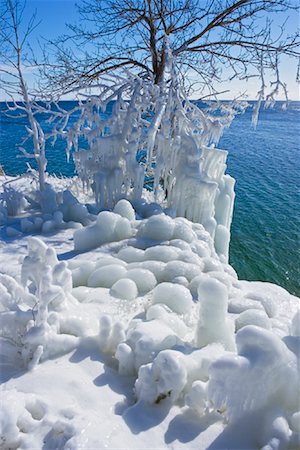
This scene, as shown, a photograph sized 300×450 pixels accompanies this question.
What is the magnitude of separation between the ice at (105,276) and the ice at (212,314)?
1049mm

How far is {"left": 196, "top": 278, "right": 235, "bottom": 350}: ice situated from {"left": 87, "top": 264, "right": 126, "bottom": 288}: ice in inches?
41.3

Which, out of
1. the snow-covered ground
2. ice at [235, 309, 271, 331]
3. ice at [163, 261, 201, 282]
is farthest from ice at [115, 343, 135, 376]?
ice at [163, 261, 201, 282]

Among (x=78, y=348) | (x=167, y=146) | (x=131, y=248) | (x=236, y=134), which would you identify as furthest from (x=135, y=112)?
(x=236, y=134)

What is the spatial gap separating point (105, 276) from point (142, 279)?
341mm

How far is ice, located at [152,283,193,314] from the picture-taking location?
2.65m

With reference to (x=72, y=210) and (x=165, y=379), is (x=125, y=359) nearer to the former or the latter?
(x=165, y=379)

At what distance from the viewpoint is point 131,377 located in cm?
200

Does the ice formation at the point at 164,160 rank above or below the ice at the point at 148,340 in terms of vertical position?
above

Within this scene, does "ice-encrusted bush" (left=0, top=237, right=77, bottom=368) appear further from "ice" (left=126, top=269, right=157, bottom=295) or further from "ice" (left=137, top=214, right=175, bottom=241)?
"ice" (left=137, top=214, right=175, bottom=241)

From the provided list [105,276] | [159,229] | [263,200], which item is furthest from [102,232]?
[263,200]

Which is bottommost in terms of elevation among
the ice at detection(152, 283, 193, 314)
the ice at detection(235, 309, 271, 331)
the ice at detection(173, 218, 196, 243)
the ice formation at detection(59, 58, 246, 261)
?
the ice at detection(235, 309, 271, 331)

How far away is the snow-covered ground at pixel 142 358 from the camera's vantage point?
157 cm

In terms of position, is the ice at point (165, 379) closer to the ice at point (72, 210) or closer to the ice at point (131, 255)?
the ice at point (131, 255)

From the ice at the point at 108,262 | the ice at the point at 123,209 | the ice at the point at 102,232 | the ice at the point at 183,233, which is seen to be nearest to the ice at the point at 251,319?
the ice at the point at 108,262
